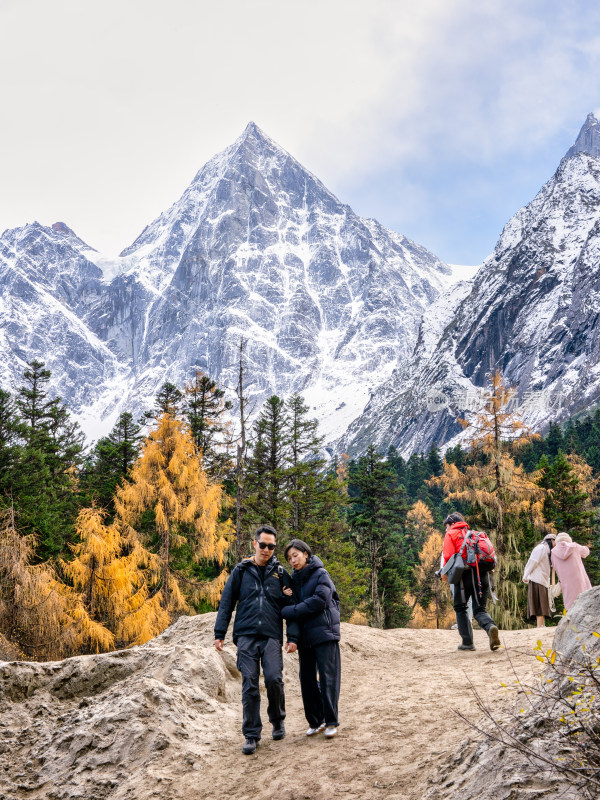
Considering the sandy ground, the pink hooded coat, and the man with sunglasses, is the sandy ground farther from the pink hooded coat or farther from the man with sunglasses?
the pink hooded coat

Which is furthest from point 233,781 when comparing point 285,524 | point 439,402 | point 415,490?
point 439,402

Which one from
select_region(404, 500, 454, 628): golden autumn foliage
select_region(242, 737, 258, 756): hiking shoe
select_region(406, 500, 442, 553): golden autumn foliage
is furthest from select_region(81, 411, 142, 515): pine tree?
select_region(406, 500, 442, 553): golden autumn foliage

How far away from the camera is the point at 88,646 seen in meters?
14.8

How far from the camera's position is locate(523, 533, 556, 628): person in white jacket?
10102mm

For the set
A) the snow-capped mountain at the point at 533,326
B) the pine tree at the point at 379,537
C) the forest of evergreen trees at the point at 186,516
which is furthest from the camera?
the snow-capped mountain at the point at 533,326

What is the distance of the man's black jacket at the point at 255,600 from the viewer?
5.51 meters

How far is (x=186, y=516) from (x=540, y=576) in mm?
10459

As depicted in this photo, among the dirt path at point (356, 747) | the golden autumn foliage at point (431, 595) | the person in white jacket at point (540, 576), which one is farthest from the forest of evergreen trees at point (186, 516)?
the person in white jacket at point (540, 576)

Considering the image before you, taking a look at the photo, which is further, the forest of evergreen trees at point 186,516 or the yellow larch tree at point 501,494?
the yellow larch tree at point 501,494

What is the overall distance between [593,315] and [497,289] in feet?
126

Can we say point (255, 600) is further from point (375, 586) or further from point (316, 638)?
point (375, 586)

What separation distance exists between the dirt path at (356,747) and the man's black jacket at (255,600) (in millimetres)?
983

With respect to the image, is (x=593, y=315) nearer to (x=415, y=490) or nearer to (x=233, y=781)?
(x=415, y=490)

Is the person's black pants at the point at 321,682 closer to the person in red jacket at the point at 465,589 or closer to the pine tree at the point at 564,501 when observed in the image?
the person in red jacket at the point at 465,589
